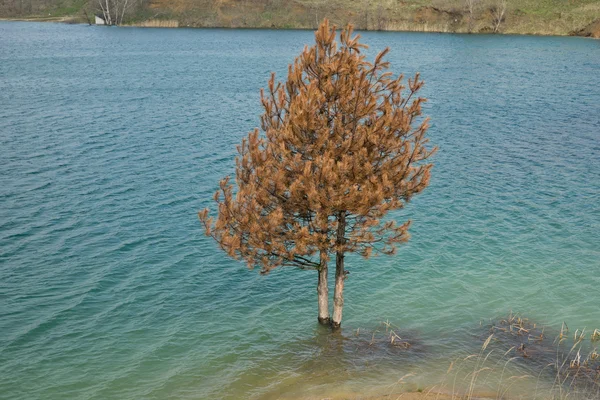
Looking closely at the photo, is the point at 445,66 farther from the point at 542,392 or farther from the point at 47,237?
the point at 542,392

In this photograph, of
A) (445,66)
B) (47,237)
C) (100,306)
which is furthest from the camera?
(445,66)

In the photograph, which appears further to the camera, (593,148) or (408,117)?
(593,148)

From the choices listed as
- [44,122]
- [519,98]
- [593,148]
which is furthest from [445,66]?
[44,122]

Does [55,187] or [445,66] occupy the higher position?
[445,66]

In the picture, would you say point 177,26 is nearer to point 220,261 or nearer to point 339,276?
point 220,261

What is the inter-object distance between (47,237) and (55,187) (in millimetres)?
8252

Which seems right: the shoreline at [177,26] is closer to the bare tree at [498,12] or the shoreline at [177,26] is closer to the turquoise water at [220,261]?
the bare tree at [498,12]

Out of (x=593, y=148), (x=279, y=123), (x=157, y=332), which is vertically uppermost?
(x=279, y=123)

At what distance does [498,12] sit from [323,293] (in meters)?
143

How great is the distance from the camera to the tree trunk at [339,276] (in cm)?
2135

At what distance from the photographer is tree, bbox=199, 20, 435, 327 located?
19.4 meters

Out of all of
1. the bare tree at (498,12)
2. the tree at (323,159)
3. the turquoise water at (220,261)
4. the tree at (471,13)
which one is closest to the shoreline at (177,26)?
the tree at (471,13)

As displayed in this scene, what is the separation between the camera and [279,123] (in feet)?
67.9

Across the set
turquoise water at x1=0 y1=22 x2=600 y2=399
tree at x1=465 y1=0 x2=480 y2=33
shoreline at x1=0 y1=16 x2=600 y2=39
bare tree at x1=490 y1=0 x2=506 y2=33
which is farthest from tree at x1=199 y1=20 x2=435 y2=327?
tree at x1=465 y1=0 x2=480 y2=33
